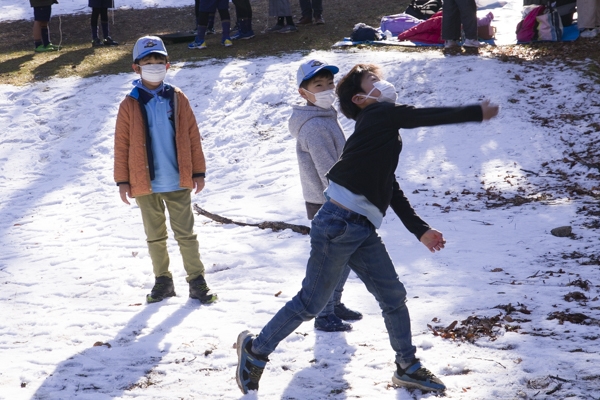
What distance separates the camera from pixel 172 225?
5648 millimetres

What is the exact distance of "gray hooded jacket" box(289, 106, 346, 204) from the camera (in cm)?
459

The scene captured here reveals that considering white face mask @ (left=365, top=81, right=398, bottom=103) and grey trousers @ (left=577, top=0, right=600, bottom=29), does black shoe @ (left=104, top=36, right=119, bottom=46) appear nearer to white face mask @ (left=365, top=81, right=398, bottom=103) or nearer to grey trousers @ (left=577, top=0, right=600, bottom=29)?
grey trousers @ (left=577, top=0, right=600, bottom=29)

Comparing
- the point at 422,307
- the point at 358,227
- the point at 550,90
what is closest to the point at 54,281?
the point at 422,307

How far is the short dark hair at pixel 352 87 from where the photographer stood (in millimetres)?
3818

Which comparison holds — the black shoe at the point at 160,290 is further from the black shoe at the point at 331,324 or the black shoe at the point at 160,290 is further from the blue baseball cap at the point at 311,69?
the blue baseball cap at the point at 311,69

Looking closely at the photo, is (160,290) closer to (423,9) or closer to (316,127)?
(316,127)

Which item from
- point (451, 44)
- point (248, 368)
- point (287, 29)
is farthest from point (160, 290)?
point (287, 29)

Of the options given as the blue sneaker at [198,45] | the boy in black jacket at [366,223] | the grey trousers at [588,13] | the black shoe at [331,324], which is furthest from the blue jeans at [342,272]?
the blue sneaker at [198,45]

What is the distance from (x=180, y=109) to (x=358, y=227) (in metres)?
2.31

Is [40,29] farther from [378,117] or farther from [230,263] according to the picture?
[378,117]

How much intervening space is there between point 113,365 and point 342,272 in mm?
1786

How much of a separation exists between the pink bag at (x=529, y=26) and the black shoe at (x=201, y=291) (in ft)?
26.8

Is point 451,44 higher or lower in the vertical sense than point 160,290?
higher

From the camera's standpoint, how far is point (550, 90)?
9781 mm
